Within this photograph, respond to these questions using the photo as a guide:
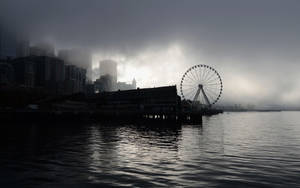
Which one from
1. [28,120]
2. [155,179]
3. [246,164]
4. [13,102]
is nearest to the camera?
[155,179]

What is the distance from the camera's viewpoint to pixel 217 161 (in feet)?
89.7

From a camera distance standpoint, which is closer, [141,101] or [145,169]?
[145,169]

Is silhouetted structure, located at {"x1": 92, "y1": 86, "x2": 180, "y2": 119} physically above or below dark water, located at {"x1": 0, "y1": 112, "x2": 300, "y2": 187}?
above

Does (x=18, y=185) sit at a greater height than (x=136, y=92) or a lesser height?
lesser

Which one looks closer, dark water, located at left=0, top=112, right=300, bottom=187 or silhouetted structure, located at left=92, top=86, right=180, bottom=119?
dark water, located at left=0, top=112, right=300, bottom=187

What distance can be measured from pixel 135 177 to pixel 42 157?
13.5 metres

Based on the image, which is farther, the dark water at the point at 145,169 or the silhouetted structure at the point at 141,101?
the silhouetted structure at the point at 141,101

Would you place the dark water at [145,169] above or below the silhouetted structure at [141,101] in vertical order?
below

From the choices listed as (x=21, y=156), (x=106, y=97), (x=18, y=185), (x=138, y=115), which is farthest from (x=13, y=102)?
(x=18, y=185)

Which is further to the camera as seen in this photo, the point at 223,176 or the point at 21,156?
the point at 21,156

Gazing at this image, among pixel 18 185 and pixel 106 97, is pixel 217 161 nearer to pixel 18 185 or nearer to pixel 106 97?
pixel 18 185

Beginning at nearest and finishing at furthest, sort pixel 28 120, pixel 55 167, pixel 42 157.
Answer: pixel 55 167 < pixel 42 157 < pixel 28 120

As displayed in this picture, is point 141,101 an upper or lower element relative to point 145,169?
upper

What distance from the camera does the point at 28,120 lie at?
111938mm
